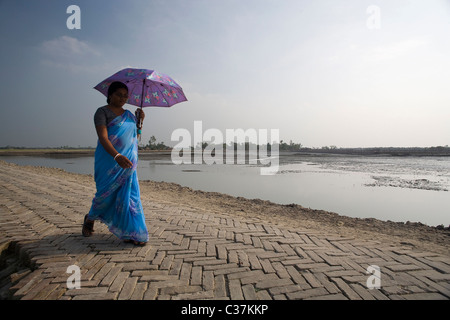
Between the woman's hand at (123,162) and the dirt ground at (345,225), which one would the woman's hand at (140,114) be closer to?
the woman's hand at (123,162)

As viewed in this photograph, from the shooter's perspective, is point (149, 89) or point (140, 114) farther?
point (149, 89)

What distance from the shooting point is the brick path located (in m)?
1.78

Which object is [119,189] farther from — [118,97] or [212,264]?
[212,264]

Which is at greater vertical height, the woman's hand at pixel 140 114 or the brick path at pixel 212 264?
the woman's hand at pixel 140 114

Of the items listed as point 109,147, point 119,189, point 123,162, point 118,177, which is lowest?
point 119,189

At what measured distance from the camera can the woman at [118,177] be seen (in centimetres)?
239

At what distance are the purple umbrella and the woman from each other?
0.99ft

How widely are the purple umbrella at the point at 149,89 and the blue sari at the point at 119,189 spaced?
307 millimetres

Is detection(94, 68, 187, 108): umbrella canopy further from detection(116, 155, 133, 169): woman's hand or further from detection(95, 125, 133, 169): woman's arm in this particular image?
detection(116, 155, 133, 169): woman's hand

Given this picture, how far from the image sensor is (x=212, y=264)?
2.21 meters

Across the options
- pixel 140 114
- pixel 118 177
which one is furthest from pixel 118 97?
pixel 118 177

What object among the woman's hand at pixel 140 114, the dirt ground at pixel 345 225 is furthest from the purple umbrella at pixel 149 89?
the dirt ground at pixel 345 225

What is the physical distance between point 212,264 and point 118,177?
1.35 meters
